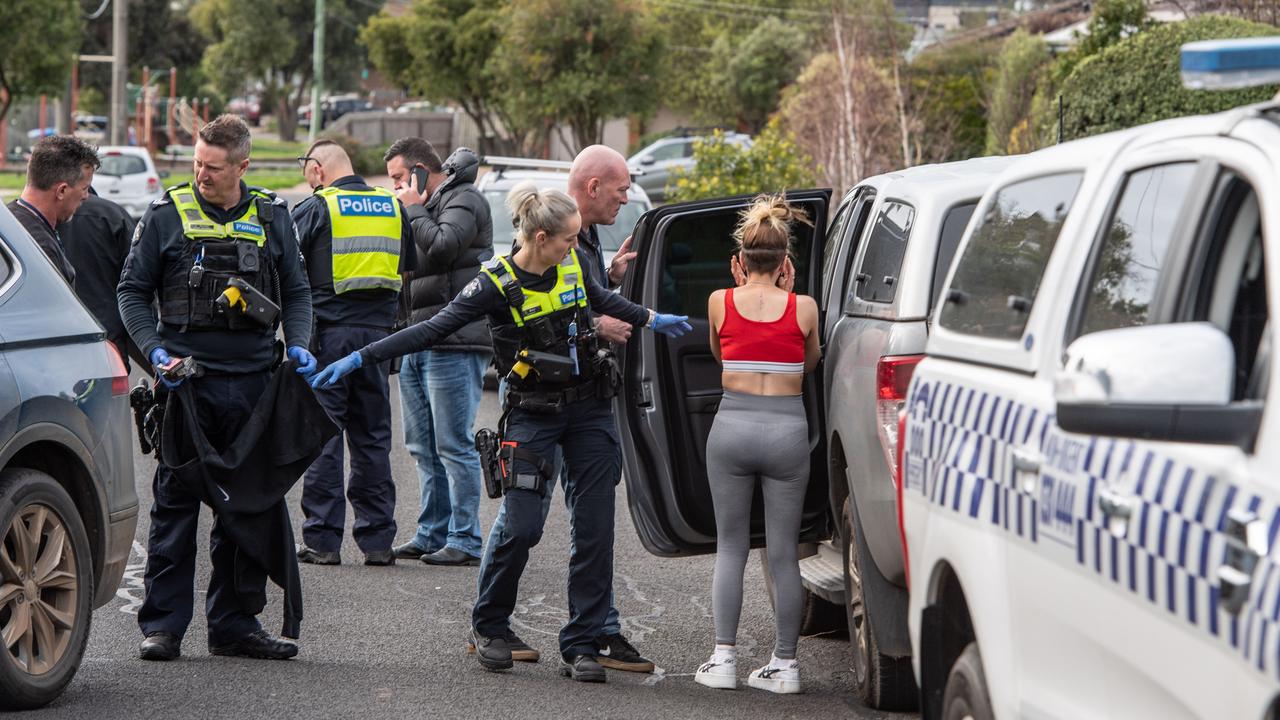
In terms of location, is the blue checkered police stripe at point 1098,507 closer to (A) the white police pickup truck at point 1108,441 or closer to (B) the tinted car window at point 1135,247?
(A) the white police pickup truck at point 1108,441

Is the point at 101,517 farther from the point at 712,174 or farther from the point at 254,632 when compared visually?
the point at 712,174

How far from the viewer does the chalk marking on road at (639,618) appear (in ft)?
23.5

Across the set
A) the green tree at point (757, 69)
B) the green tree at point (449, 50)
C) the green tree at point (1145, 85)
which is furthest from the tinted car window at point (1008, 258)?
the green tree at point (757, 69)

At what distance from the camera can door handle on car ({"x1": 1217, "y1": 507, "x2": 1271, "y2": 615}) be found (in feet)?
8.61

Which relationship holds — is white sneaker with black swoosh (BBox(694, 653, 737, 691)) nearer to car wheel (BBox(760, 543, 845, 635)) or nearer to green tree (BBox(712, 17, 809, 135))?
car wheel (BBox(760, 543, 845, 635))

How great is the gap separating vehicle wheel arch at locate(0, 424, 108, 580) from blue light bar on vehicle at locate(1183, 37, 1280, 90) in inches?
154

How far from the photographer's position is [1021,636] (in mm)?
3594

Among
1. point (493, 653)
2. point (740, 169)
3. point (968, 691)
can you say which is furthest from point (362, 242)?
point (740, 169)

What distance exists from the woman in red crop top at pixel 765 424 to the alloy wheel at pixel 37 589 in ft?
7.34

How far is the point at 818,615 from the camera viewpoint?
733 centimetres

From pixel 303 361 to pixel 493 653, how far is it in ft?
4.31

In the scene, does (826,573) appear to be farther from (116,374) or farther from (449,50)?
(449,50)

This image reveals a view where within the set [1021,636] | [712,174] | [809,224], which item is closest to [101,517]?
[809,224]

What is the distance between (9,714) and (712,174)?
14.9 metres
